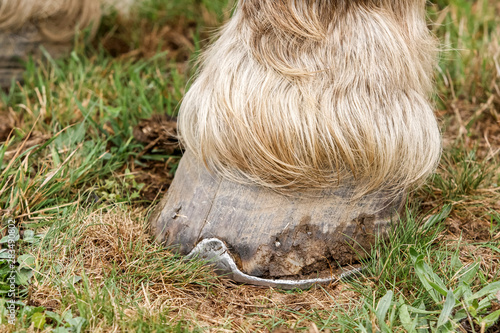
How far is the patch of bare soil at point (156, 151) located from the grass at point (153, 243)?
0.4 inches

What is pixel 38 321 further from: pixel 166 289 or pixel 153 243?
pixel 153 243

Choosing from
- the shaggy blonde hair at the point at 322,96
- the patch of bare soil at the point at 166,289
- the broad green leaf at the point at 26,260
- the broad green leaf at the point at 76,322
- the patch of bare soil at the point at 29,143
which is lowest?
the patch of bare soil at the point at 166,289

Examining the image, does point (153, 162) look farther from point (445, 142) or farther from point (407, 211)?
point (445, 142)

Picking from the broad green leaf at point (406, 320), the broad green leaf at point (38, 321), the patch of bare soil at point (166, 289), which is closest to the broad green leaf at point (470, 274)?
the broad green leaf at point (406, 320)

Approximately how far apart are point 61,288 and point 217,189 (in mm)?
646

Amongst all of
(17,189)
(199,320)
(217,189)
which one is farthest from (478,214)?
(17,189)

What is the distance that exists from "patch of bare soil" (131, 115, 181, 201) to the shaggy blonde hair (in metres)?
0.66

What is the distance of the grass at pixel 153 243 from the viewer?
1637 mm

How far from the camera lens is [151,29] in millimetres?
3744

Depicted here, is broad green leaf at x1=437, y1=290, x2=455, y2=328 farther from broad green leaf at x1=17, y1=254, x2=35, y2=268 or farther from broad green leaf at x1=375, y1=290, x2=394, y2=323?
broad green leaf at x1=17, y1=254, x2=35, y2=268

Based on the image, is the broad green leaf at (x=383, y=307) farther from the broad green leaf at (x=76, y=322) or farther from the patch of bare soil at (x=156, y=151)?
the patch of bare soil at (x=156, y=151)

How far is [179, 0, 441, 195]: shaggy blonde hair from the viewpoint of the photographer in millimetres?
1720

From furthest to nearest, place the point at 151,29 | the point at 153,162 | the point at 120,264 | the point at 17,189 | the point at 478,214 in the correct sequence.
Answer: the point at 151,29 < the point at 153,162 < the point at 478,214 < the point at 17,189 < the point at 120,264

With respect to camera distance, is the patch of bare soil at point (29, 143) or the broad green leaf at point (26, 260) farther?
the patch of bare soil at point (29, 143)
